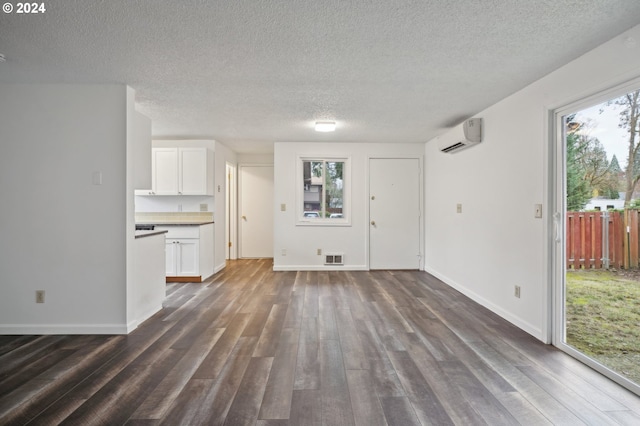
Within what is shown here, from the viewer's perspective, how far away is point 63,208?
9.50 ft

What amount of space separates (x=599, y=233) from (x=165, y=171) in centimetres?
533

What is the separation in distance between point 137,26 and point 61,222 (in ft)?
6.42

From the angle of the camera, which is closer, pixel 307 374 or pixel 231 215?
pixel 307 374

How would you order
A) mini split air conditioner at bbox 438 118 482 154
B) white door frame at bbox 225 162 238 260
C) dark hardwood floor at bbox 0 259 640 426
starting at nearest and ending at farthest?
dark hardwood floor at bbox 0 259 640 426, mini split air conditioner at bbox 438 118 482 154, white door frame at bbox 225 162 238 260

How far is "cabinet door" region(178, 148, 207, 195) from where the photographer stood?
16.7 ft

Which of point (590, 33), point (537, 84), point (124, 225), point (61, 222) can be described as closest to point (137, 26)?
point (124, 225)

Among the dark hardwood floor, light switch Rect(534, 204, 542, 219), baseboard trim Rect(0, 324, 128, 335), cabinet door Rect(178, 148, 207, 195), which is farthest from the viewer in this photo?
cabinet door Rect(178, 148, 207, 195)

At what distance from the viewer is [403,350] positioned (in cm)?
249

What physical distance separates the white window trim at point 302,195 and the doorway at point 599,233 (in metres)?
3.32

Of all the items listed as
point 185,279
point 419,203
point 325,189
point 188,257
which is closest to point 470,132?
point 419,203

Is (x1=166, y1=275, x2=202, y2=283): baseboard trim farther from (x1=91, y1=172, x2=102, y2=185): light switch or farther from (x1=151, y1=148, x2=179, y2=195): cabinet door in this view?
(x1=91, y1=172, x2=102, y2=185): light switch

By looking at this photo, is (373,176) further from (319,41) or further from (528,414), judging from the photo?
(528,414)

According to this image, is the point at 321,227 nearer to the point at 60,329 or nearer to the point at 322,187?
the point at 322,187

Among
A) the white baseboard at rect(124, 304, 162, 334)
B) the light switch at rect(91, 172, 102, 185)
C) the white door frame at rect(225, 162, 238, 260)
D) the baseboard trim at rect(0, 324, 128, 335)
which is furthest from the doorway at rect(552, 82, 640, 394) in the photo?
the white door frame at rect(225, 162, 238, 260)
